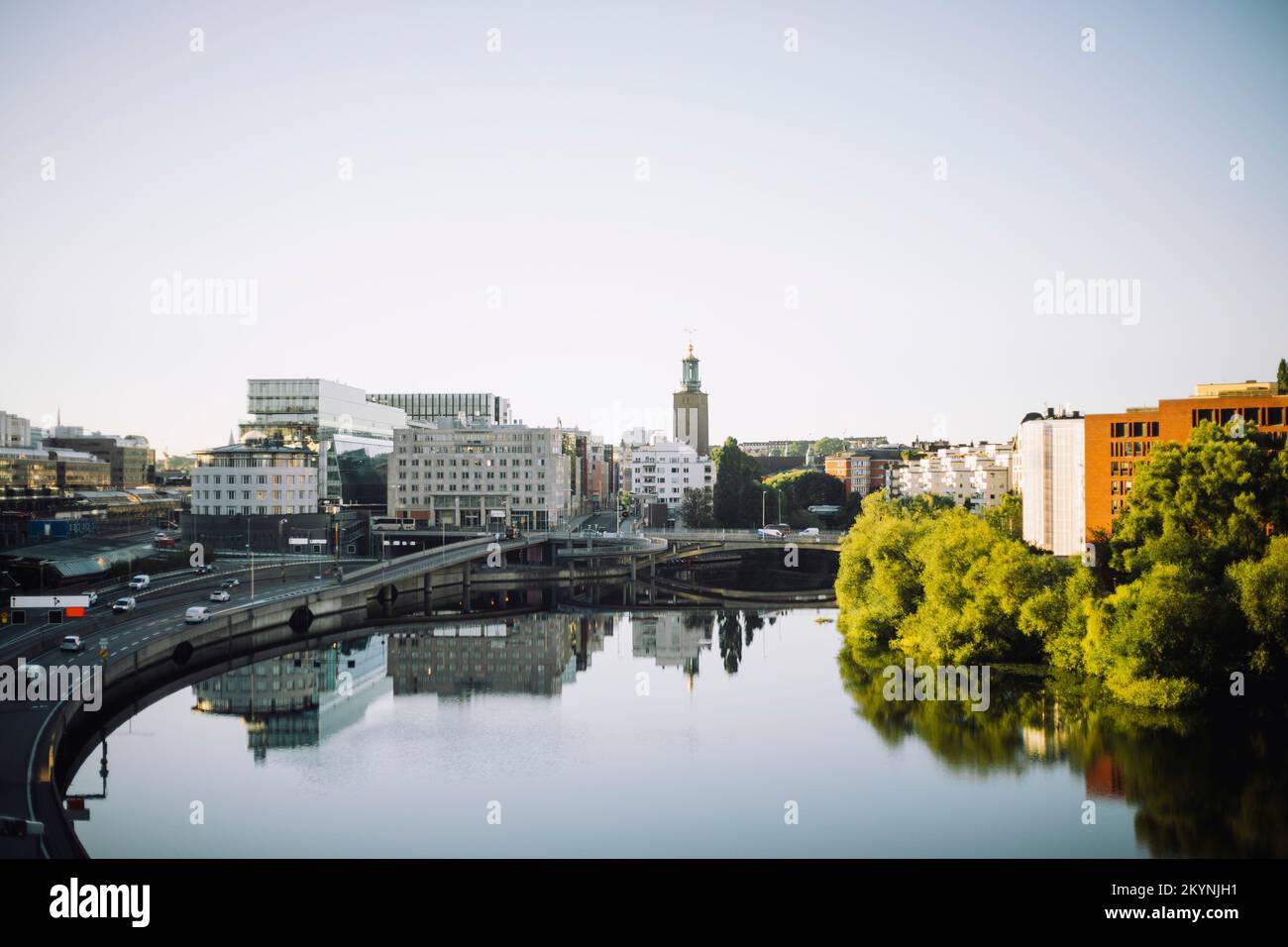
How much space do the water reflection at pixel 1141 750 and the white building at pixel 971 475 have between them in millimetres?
51936

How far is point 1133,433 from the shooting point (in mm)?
44688

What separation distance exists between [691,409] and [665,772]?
329ft

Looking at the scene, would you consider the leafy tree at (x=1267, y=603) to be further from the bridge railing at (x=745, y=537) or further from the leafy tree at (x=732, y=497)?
the leafy tree at (x=732, y=497)

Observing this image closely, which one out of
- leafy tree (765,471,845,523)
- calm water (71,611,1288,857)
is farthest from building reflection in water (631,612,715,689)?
leafy tree (765,471,845,523)

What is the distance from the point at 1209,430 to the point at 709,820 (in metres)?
25.2

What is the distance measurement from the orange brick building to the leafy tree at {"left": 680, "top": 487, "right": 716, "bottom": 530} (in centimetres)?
4194

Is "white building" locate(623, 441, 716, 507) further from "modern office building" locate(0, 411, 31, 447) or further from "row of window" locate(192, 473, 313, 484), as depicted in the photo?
"modern office building" locate(0, 411, 31, 447)

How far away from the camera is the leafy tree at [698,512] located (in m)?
86.6

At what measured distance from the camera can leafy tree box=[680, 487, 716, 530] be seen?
8656cm

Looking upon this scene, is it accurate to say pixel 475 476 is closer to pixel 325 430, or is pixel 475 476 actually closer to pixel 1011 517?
pixel 325 430
